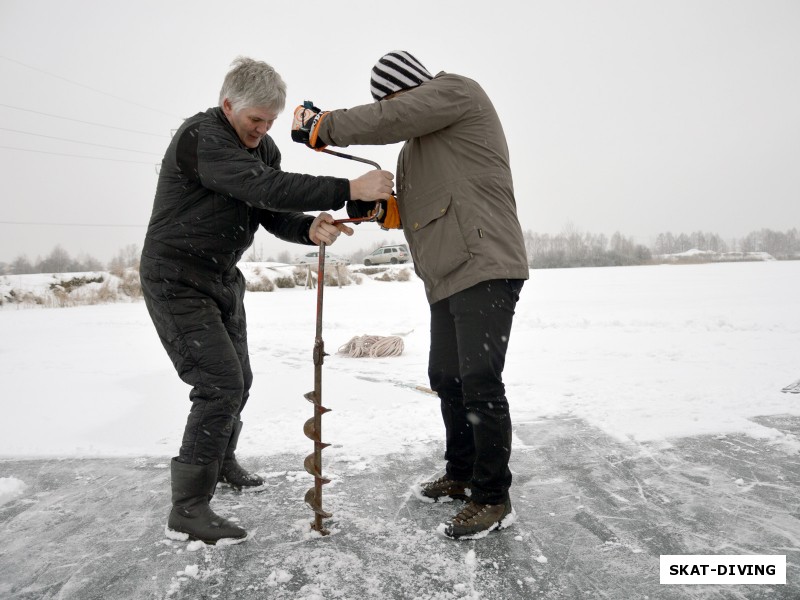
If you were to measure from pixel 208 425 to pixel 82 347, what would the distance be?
6.29m

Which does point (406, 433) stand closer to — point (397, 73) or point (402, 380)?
point (402, 380)

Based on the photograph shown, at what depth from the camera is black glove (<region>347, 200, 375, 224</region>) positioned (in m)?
2.60

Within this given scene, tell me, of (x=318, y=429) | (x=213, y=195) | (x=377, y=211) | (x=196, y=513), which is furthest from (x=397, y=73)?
(x=196, y=513)

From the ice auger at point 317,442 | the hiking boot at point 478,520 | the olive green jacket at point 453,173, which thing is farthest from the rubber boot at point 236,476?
the olive green jacket at point 453,173

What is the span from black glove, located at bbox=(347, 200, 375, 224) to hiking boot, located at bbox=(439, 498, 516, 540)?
4.58ft

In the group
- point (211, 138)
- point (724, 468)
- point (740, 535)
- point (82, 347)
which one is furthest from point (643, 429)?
point (82, 347)

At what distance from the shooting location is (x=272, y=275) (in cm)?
2123

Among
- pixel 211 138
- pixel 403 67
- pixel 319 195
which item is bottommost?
pixel 319 195

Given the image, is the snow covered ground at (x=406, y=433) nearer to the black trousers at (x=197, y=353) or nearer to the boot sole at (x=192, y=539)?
the boot sole at (x=192, y=539)

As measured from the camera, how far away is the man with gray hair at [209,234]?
2322 mm

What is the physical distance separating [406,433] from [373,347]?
3.31 meters

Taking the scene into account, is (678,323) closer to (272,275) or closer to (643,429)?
(643,429)

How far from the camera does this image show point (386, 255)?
1394 inches

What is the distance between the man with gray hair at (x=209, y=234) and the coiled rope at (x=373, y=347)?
4.37 meters
